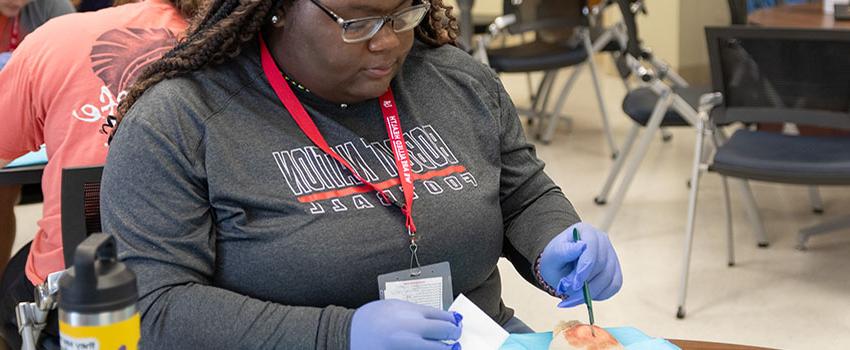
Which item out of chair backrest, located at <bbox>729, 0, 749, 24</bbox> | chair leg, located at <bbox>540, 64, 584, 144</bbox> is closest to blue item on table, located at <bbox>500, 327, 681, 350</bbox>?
chair backrest, located at <bbox>729, 0, 749, 24</bbox>

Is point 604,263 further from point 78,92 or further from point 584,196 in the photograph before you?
point 584,196

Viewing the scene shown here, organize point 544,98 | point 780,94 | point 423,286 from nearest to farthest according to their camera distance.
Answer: point 423,286 → point 780,94 → point 544,98

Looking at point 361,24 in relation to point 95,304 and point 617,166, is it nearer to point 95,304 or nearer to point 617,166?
point 95,304

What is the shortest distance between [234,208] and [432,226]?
0.29 m

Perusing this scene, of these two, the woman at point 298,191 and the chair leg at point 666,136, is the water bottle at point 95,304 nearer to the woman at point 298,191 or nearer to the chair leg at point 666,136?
the woman at point 298,191

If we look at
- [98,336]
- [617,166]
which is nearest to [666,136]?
[617,166]

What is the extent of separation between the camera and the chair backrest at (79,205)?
1640 mm

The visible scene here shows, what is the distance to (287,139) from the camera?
1.55 meters

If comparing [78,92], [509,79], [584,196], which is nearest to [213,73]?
[78,92]

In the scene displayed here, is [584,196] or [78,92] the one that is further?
[584,196]

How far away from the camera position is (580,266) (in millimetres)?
1490

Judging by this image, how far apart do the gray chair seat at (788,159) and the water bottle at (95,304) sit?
102 inches

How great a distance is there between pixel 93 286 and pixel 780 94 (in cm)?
274

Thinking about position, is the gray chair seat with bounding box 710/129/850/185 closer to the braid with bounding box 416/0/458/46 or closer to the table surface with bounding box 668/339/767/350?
the braid with bounding box 416/0/458/46
